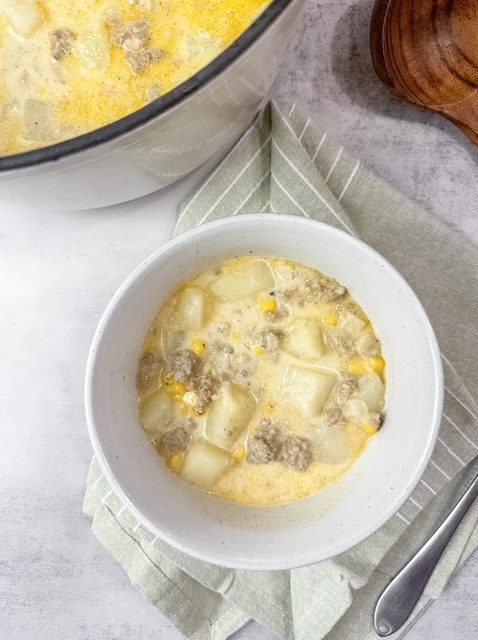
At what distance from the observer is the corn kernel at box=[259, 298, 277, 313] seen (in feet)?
4.52

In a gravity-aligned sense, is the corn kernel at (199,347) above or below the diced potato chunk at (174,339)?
above

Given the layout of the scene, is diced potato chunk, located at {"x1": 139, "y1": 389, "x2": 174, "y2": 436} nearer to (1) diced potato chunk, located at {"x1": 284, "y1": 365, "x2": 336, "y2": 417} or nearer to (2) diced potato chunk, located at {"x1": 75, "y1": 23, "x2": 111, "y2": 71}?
(1) diced potato chunk, located at {"x1": 284, "y1": 365, "x2": 336, "y2": 417}

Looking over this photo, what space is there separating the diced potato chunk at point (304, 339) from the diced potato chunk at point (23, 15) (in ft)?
2.31

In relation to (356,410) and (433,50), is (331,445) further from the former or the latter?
(433,50)

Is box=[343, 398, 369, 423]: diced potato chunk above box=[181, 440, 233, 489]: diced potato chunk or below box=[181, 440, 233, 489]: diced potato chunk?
above

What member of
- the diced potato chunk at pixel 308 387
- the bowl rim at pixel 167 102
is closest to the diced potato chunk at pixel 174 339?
the diced potato chunk at pixel 308 387

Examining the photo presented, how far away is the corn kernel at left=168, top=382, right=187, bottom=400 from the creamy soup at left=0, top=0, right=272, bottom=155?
51cm

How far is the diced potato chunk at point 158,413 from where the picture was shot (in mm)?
1416

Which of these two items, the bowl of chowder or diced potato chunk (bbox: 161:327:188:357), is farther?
diced potato chunk (bbox: 161:327:188:357)

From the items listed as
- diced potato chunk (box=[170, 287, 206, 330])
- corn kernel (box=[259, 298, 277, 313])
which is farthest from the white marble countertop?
corn kernel (box=[259, 298, 277, 313])

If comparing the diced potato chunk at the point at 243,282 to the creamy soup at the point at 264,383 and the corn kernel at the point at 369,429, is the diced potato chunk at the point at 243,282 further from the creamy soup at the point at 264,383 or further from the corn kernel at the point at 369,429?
the corn kernel at the point at 369,429

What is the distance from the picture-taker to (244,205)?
1.51m

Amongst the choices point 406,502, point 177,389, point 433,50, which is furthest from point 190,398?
point 433,50

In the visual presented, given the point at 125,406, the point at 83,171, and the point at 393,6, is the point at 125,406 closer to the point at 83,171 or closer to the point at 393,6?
the point at 83,171
